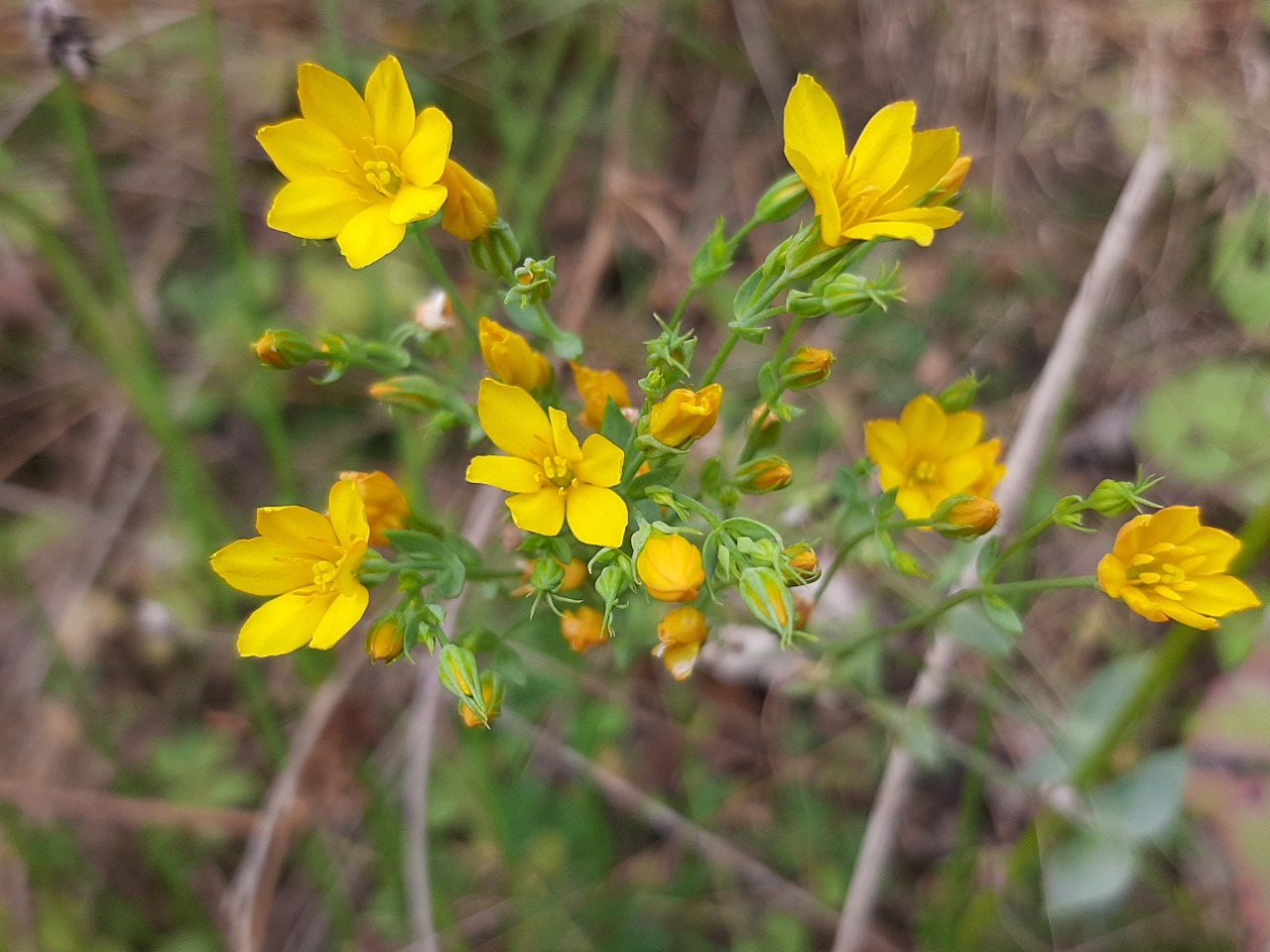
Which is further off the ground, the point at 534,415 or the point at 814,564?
the point at 534,415

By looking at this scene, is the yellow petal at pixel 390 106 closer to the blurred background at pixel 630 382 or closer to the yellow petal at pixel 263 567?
the yellow petal at pixel 263 567

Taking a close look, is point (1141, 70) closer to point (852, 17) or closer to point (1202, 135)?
point (1202, 135)

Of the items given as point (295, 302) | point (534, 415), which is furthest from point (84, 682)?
point (534, 415)

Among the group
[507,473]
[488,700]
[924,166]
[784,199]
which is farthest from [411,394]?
[924,166]

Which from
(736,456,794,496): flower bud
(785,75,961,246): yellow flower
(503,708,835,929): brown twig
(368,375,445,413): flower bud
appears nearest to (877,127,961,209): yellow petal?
(785,75,961,246): yellow flower

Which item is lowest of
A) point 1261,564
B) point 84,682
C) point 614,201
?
point 84,682

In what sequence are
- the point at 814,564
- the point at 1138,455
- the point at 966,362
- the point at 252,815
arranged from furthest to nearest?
the point at 966,362 < the point at 1138,455 < the point at 252,815 < the point at 814,564

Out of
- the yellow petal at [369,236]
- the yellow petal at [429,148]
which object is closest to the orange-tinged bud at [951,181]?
the yellow petal at [429,148]

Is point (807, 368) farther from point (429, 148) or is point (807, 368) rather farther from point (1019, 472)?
point (1019, 472)
